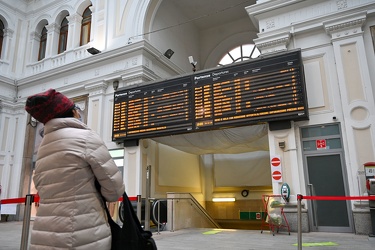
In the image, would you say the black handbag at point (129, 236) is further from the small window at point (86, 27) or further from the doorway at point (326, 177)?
the small window at point (86, 27)

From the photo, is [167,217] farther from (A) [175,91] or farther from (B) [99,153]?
(B) [99,153]

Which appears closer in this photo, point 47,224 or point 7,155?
point 47,224

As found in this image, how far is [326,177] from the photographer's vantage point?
654 centimetres

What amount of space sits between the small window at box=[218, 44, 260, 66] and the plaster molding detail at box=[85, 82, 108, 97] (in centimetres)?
531

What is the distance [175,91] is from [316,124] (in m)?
3.66

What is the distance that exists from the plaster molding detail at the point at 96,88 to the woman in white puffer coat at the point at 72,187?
27.6 ft

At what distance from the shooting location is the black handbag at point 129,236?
5.85 ft

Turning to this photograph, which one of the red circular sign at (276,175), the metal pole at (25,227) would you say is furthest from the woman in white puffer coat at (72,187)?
the red circular sign at (276,175)

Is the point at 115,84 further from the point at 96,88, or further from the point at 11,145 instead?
the point at 11,145

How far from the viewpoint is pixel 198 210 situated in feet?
29.9

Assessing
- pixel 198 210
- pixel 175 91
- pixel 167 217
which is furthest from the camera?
pixel 198 210

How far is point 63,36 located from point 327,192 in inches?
445

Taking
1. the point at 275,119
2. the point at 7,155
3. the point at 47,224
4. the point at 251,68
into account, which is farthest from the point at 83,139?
the point at 7,155

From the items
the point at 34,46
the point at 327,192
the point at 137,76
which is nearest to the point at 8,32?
the point at 34,46
